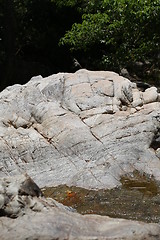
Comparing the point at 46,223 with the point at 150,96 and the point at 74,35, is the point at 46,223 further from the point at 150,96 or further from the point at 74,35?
the point at 74,35

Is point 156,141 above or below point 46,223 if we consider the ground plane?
below

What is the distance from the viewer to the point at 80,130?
1138 cm

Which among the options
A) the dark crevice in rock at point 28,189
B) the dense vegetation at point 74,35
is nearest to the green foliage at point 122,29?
the dense vegetation at point 74,35

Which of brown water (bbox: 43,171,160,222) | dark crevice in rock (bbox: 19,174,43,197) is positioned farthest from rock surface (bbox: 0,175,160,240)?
brown water (bbox: 43,171,160,222)

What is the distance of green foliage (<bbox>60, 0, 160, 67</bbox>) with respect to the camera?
16.0 meters

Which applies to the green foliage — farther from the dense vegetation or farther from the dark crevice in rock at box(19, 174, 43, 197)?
the dark crevice in rock at box(19, 174, 43, 197)

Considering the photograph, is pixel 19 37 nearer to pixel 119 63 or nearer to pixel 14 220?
pixel 119 63

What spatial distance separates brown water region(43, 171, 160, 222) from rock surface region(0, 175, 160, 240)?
9.50 ft

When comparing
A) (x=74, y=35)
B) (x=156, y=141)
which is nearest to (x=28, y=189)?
(x=156, y=141)

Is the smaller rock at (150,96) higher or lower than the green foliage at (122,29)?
lower

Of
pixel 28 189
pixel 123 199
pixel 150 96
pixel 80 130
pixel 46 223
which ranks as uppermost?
pixel 28 189

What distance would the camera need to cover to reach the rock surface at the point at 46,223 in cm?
570

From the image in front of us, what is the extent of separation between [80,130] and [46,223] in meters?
5.63

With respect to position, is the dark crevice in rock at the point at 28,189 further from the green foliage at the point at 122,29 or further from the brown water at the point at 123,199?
the green foliage at the point at 122,29
